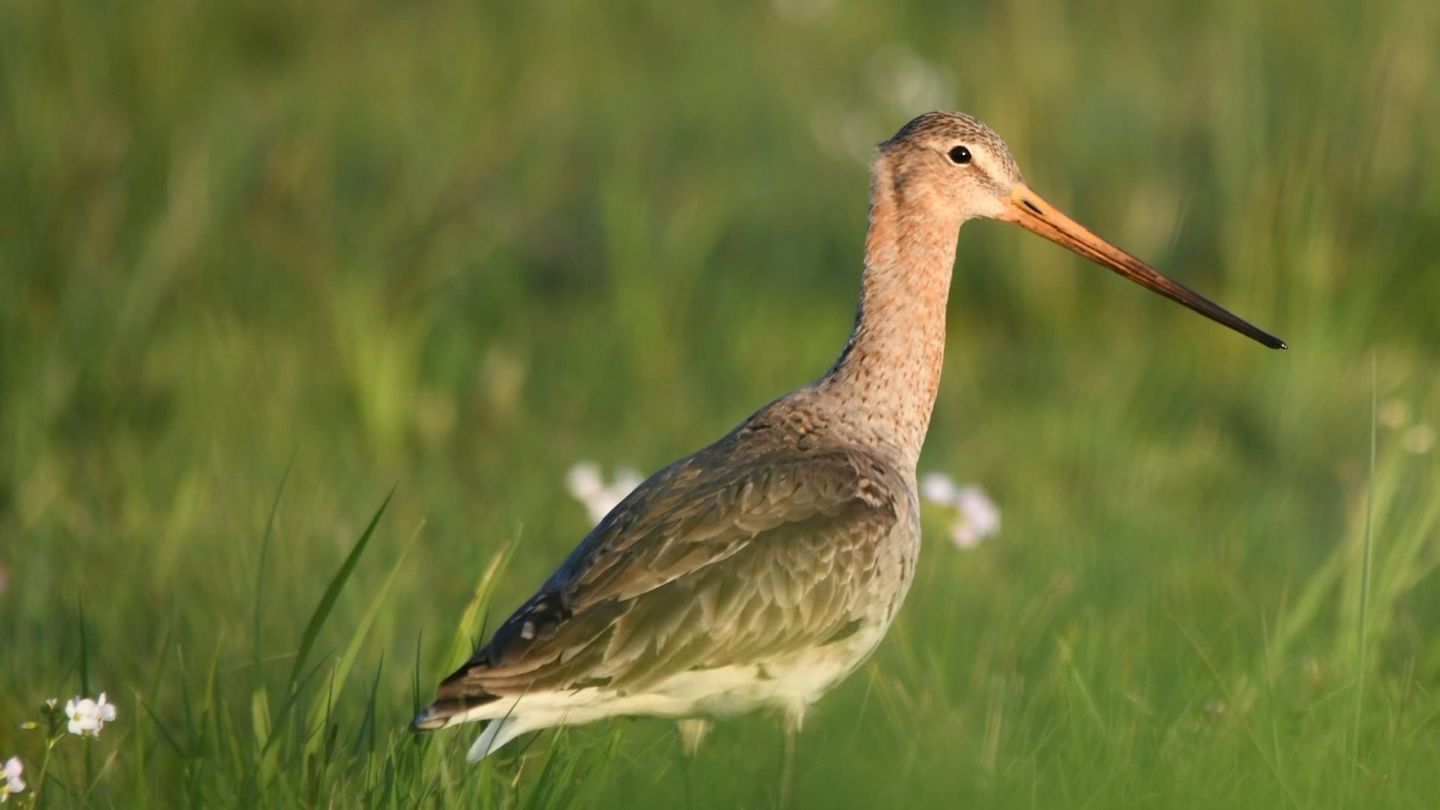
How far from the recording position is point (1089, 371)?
8.02 metres

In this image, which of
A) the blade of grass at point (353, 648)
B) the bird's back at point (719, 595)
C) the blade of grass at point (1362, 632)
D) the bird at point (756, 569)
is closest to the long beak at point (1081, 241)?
the bird at point (756, 569)

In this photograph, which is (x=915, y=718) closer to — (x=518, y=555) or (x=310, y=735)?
(x=310, y=735)

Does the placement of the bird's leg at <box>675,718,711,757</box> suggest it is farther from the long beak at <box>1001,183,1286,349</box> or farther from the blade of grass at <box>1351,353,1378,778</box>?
the long beak at <box>1001,183,1286,349</box>

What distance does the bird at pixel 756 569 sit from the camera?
4.41 m

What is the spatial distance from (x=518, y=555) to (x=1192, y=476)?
228 cm

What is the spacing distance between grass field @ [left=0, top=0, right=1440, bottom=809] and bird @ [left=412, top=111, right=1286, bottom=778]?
0.16 m

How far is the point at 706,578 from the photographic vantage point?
15.1ft

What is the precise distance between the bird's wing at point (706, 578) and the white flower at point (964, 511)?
101 cm

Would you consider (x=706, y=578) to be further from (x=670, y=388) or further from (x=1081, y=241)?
(x=670, y=388)

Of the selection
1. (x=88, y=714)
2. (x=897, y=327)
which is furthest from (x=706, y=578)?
(x=88, y=714)

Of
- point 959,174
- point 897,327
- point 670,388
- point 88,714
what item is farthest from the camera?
point 670,388

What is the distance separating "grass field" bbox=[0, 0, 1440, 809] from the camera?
4609 mm

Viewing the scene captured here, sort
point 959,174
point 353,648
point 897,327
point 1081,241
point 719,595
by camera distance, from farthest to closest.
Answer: point 1081,241
point 959,174
point 897,327
point 719,595
point 353,648

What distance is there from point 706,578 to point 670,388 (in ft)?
10.8
